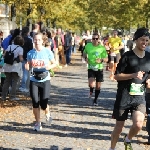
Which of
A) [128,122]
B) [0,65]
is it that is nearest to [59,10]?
[0,65]

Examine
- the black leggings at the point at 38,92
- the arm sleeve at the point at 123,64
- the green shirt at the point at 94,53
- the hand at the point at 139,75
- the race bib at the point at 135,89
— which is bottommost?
the black leggings at the point at 38,92

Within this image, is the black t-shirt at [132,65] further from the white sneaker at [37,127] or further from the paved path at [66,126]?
the white sneaker at [37,127]

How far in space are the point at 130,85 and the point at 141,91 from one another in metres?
0.19

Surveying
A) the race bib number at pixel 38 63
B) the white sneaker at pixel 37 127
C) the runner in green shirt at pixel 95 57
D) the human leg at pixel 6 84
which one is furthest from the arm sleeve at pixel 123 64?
the human leg at pixel 6 84

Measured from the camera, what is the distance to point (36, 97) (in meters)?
8.54

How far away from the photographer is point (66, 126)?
9219mm

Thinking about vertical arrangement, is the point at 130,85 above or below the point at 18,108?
above

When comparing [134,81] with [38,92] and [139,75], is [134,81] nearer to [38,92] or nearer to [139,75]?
[139,75]

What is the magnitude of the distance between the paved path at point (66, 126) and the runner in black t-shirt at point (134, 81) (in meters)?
1.20

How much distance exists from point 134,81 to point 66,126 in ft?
10.4

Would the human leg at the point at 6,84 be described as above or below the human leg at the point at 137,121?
below

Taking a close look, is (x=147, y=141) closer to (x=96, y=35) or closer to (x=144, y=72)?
(x=144, y=72)

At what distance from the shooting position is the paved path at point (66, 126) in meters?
7.59

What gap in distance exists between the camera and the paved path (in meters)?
7.59
